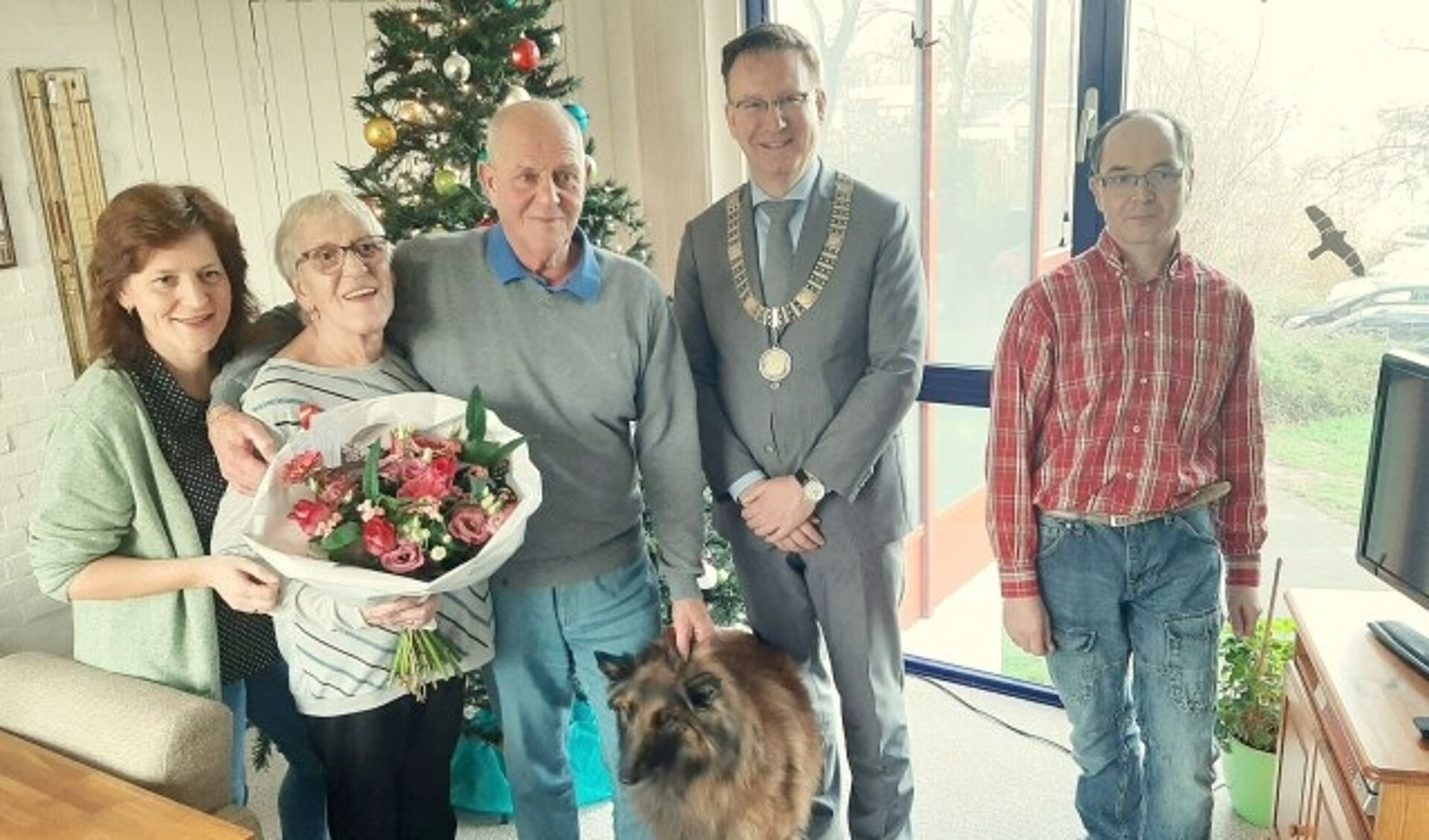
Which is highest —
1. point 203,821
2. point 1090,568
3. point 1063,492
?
point 1063,492

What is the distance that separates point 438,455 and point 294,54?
1929mm

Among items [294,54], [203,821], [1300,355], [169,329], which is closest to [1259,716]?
[1300,355]

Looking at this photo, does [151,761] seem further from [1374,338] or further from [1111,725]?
[1374,338]

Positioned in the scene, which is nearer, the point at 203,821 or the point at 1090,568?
the point at 203,821

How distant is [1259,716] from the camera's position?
2.64 metres

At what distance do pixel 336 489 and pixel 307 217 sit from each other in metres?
0.46

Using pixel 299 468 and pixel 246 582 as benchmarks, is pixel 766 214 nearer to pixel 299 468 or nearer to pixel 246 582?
pixel 299 468

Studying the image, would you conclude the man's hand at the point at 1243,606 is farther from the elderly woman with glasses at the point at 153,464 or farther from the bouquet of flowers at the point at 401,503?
the elderly woman with glasses at the point at 153,464

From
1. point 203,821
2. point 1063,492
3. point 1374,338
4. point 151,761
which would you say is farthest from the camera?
point 1374,338

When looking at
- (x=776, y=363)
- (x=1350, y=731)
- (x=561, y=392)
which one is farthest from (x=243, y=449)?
(x=1350, y=731)

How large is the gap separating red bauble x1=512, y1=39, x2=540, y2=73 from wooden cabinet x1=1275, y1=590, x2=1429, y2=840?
2062 mm

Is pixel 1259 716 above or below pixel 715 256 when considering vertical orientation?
below

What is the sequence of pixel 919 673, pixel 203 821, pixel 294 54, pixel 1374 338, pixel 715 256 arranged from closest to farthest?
pixel 203 821
pixel 715 256
pixel 1374 338
pixel 294 54
pixel 919 673

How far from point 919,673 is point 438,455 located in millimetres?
2256
